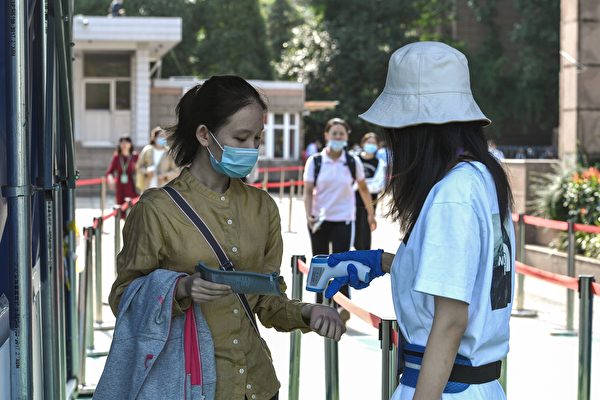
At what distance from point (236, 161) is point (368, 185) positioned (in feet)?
33.1

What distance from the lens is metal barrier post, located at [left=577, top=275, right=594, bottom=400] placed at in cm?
604

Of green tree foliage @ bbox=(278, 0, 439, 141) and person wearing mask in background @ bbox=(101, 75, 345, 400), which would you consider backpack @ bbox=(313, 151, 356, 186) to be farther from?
green tree foliage @ bbox=(278, 0, 439, 141)

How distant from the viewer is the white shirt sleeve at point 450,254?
2.81 metres

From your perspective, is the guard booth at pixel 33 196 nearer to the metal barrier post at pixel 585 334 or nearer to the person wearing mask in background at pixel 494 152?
the person wearing mask in background at pixel 494 152

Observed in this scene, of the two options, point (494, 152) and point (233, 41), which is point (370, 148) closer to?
point (494, 152)

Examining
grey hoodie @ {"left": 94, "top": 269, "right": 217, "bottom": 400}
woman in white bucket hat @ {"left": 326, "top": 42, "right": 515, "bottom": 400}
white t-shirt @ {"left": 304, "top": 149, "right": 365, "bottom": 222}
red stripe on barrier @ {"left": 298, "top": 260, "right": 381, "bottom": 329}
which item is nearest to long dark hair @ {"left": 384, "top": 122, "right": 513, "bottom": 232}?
woman in white bucket hat @ {"left": 326, "top": 42, "right": 515, "bottom": 400}

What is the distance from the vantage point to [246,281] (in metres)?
3.27

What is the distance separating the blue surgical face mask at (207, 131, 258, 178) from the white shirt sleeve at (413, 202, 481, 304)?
0.92 m

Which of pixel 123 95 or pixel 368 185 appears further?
pixel 123 95

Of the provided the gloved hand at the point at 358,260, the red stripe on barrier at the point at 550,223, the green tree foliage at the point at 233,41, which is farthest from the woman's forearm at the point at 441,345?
the green tree foliage at the point at 233,41

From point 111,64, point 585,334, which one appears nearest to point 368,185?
point 585,334

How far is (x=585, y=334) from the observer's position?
6078 mm

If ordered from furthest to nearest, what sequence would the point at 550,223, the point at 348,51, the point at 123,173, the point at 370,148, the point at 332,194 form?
the point at 348,51, the point at 123,173, the point at 370,148, the point at 550,223, the point at 332,194

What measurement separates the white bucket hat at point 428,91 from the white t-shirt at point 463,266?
160 millimetres
